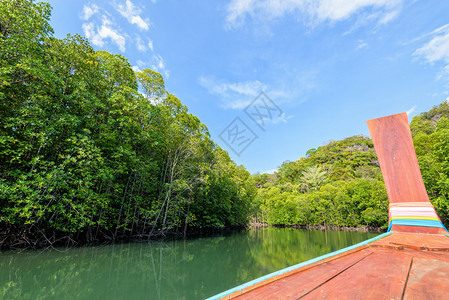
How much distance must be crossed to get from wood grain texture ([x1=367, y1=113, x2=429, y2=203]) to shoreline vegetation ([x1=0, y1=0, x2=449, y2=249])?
756 centimetres

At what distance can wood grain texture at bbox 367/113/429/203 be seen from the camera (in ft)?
12.3

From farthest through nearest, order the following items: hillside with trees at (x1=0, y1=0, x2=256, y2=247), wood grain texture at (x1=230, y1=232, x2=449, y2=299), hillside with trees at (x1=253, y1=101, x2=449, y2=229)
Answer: hillside with trees at (x1=253, y1=101, x2=449, y2=229)
hillside with trees at (x1=0, y1=0, x2=256, y2=247)
wood grain texture at (x1=230, y1=232, x2=449, y2=299)

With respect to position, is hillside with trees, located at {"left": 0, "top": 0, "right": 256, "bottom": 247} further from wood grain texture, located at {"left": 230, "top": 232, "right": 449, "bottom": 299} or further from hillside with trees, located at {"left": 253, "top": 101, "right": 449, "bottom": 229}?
hillside with trees, located at {"left": 253, "top": 101, "right": 449, "bottom": 229}

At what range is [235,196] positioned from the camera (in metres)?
17.0

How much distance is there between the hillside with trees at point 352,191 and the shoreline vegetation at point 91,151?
0.38 ft

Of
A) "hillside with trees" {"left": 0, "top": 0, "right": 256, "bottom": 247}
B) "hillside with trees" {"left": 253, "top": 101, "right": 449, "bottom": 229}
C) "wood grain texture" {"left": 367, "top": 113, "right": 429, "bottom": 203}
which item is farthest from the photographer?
"hillside with trees" {"left": 253, "top": 101, "right": 449, "bottom": 229}

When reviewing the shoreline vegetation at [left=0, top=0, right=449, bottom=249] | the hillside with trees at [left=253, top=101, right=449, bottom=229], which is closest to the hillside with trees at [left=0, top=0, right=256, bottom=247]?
the shoreline vegetation at [left=0, top=0, right=449, bottom=249]

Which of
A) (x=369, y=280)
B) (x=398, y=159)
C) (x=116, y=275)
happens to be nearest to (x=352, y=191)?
(x=398, y=159)

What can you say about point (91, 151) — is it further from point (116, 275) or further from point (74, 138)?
point (116, 275)

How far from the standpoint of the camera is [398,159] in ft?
13.3

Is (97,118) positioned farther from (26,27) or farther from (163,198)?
(163,198)

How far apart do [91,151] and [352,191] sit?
2108 cm

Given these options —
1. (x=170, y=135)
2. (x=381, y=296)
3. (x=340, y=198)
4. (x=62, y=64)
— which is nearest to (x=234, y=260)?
(x=381, y=296)

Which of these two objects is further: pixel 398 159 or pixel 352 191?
pixel 352 191
